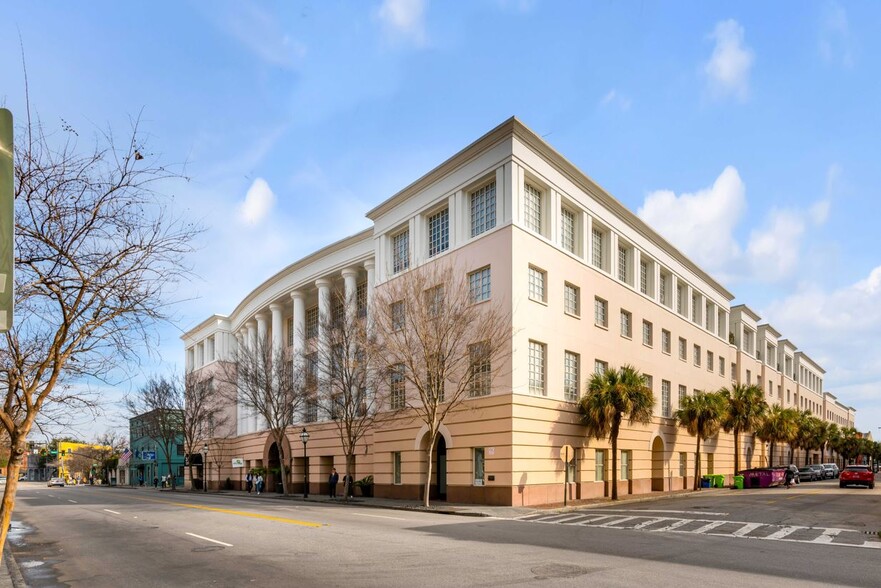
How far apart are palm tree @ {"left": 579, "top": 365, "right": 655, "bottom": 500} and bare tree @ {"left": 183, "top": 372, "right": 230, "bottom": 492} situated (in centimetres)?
3899

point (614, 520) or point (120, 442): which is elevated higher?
point (614, 520)

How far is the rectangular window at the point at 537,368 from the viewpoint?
32000mm

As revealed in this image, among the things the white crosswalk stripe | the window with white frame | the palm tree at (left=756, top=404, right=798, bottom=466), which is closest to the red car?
the palm tree at (left=756, top=404, right=798, bottom=466)

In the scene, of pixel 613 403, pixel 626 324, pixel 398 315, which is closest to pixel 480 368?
pixel 398 315

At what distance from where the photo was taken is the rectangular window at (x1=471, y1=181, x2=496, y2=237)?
33.0 metres

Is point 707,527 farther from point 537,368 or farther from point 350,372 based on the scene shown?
point 350,372

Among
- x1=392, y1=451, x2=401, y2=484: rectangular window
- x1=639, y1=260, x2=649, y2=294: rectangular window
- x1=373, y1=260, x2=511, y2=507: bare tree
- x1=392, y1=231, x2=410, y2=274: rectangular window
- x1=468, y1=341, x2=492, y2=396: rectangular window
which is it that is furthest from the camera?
x1=639, y1=260, x2=649, y2=294: rectangular window

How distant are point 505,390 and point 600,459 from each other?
988 cm

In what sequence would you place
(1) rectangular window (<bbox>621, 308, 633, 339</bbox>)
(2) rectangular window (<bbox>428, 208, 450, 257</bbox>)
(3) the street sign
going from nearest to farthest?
(3) the street sign → (2) rectangular window (<bbox>428, 208, 450, 257</bbox>) → (1) rectangular window (<bbox>621, 308, 633, 339</bbox>)

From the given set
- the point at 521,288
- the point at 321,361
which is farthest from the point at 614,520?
the point at 321,361

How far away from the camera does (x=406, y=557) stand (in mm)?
13258

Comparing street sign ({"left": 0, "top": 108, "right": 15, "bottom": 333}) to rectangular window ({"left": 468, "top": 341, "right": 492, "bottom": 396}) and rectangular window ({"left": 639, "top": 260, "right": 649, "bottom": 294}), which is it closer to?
rectangular window ({"left": 468, "top": 341, "right": 492, "bottom": 396})

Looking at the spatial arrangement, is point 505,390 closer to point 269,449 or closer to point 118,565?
point 118,565

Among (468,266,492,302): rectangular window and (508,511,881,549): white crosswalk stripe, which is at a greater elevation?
(468,266,492,302): rectangular window
